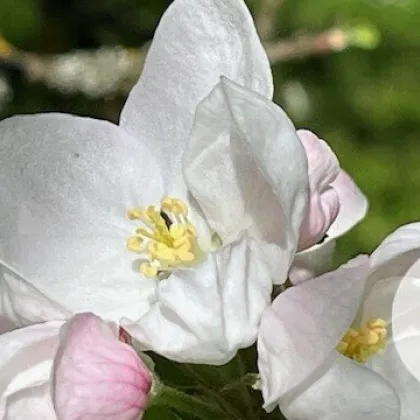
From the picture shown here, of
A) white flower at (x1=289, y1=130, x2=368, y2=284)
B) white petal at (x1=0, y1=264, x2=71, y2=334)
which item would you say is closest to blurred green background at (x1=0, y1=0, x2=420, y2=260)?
white flower at (x1=289, y1=130, x2=368, y2=284)

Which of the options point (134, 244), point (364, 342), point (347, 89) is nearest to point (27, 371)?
point (134, 244)

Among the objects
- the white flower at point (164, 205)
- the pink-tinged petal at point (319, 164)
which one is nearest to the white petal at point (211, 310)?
the white flower at point (164, 205)

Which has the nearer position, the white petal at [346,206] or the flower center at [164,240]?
the flower center at [164,240]

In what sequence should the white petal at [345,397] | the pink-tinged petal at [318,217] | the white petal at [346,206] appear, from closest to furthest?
the white petal at [345,397], the pink-tinged petal at [318,217], the white petal at [346,206]

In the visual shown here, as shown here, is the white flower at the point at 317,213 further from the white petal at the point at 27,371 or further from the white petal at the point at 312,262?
the white petal at the point at 27,371

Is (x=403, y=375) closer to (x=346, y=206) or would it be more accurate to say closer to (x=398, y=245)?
(x=398, y=245)

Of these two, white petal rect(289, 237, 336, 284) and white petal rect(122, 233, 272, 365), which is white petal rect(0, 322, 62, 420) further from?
white petal rect(289, 237, 336, 284)
